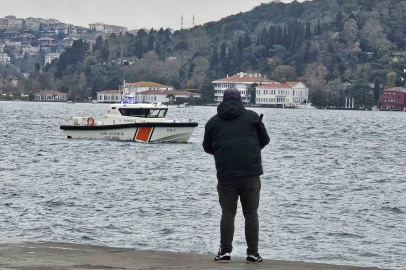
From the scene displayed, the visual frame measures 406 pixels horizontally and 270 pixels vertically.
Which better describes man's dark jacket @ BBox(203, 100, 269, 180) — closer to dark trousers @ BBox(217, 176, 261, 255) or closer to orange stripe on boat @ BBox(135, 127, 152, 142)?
dark trousers @ BBox(217, 176, 261, 255)

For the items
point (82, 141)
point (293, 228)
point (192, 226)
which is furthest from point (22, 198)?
point (82, 141)

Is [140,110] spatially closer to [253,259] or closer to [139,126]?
[139,126]

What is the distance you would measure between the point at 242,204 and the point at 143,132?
4266 cm

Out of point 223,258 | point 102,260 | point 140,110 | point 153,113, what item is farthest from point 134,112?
point 102,260

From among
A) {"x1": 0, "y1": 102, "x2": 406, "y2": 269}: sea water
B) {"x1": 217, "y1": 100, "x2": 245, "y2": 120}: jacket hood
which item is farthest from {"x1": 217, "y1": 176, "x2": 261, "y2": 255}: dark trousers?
{"x1": 0, "y1": 102, "x2": 406, "y2": 269}: sea water

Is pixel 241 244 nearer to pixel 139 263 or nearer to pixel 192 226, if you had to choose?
pixel 192 226

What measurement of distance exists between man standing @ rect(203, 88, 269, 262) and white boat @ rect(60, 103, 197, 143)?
41.4 m

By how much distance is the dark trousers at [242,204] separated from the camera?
1224cm

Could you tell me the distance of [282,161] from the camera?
4784cm

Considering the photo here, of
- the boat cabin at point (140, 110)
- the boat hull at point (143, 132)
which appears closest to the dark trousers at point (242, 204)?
A: the boat cabin at point (140, 110)

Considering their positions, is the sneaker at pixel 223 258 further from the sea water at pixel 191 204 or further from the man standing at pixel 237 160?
the sea water at pixel 191 204

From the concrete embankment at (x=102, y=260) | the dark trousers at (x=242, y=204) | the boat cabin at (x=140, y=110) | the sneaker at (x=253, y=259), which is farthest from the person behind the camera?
the boat cabin at (x=140, y=110)

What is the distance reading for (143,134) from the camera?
55.0 metres

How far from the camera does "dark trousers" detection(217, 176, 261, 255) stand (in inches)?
482
